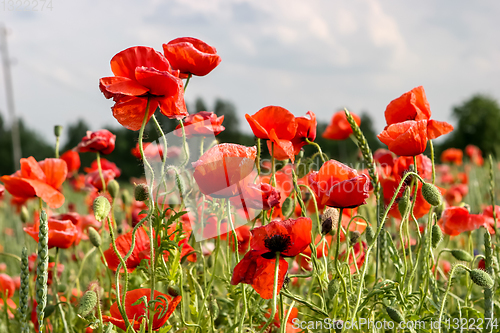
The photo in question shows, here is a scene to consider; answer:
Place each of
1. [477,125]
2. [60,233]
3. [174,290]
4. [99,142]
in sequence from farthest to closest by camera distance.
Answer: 1. [477,125]
2. [99,142]
3. [60,233]
4. [174,290]

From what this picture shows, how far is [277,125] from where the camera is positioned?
112 centimetres

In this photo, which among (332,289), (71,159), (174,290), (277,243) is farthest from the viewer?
(71,159)

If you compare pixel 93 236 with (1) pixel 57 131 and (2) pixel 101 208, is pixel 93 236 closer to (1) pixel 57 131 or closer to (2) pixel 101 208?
(2) pixel 101 208

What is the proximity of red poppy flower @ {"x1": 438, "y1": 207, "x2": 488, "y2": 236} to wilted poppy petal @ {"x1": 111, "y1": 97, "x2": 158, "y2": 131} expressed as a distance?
1.15 metres

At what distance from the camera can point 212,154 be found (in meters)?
0.95

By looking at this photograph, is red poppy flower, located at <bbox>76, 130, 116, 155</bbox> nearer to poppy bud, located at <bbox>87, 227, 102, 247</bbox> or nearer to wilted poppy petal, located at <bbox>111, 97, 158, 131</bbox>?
poppy bud, located at <bbox>87, 227, 102, 247</bbox>

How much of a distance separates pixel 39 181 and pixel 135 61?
76cm

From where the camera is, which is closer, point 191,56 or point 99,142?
point 191,56

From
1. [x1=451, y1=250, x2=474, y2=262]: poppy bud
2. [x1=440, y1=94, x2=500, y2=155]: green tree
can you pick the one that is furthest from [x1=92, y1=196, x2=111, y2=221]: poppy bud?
[x1=440, y1=94, x2=500, y2=155]: green tree

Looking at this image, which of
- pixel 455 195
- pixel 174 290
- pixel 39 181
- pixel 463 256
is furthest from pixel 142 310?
pixel 455 195

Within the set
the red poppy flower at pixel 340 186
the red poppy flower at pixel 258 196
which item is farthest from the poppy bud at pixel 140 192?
the red poppy flower at pixel 340 186

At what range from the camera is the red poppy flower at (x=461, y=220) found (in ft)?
4.68

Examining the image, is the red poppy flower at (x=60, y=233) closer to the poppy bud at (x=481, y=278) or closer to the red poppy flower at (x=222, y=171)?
the red poppy flower at (x=222, y=171)

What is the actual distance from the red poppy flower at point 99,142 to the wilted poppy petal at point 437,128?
1.22 meters
